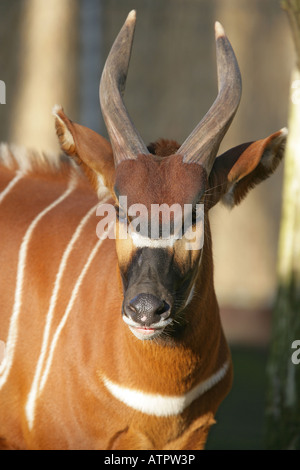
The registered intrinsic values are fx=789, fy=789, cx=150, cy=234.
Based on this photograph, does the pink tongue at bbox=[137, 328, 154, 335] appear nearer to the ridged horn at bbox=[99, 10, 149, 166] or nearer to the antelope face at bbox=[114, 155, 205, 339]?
the antelope face at bbox=[114, 155, 205, 339]

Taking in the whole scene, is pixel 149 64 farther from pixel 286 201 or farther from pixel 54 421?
pixel 54 421

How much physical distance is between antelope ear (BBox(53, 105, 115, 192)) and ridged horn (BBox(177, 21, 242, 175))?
401mm

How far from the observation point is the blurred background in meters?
7.98

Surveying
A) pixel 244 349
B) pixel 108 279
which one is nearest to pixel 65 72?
pixel 244 349

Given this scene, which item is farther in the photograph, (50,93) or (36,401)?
(50,93)

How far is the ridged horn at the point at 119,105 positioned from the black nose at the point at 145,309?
2.33 feet

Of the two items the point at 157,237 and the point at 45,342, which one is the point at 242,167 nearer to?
the point at 157,237

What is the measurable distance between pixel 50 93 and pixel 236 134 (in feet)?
6.44

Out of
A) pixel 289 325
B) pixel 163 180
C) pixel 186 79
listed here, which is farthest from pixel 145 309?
pixel 186 79

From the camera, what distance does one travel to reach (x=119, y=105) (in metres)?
3.65

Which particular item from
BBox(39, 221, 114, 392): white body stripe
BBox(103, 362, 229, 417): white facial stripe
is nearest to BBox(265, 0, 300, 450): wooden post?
BBox(103, 362, 229, 417): white facial stripe

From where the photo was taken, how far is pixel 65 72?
8.20 meters

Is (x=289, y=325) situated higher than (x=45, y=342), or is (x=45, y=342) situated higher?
(x=45, y=342)

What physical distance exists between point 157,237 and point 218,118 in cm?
67
